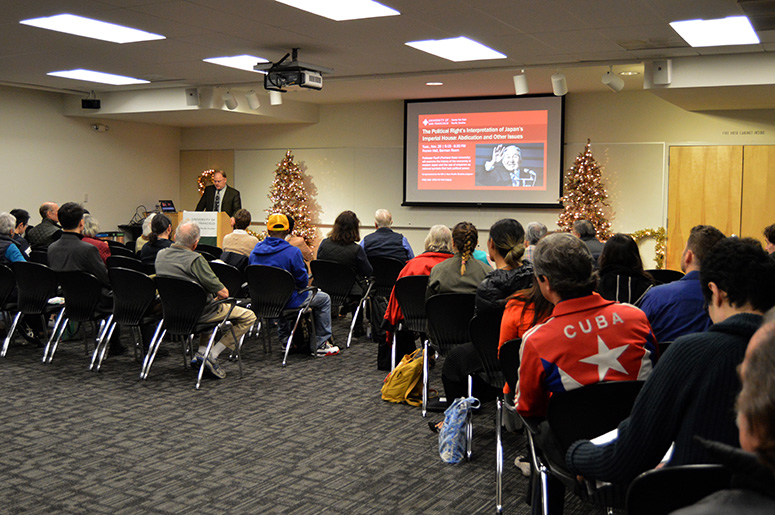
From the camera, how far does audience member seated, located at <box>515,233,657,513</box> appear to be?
251cm

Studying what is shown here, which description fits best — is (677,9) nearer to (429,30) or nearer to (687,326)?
(429,30)

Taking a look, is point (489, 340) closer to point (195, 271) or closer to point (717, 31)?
point (195, 271)

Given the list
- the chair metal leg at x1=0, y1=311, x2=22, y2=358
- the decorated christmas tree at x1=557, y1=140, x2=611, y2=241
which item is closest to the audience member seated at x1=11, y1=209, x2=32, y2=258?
the chair metal leg at x1=0, y1=311, x2=22, y2=358

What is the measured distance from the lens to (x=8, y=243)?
23.2ft

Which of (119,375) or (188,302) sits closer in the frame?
(188,302)

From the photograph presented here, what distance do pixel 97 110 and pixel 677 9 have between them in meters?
9.80

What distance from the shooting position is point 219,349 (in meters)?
6.05

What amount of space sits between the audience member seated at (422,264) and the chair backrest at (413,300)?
0.05 metres

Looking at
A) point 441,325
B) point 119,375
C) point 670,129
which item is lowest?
point 119,375

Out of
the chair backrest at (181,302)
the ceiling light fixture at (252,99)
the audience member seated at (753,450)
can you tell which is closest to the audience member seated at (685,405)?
the audience member seated at (753,450)

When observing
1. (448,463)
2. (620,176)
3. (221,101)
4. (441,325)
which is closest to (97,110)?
(221,101)

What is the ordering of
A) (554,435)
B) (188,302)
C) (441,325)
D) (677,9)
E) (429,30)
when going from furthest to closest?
(429,30), (677,9), (188,302), (441,325), (554,435)

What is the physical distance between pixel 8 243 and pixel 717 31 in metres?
7.34

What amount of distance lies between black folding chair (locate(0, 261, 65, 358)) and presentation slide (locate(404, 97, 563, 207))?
24.8 ft
